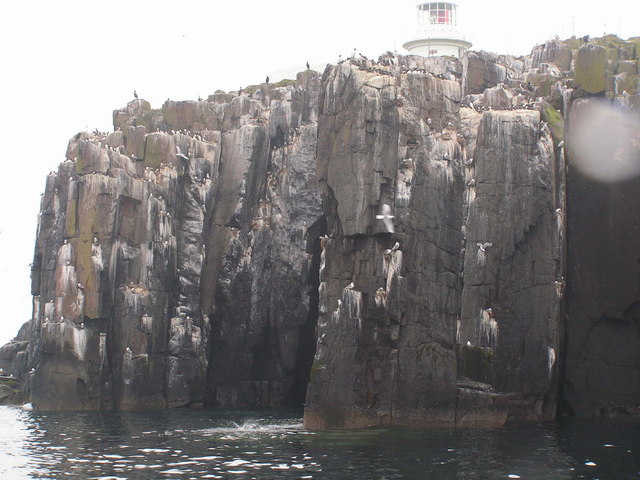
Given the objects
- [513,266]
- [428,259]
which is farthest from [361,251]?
[513,266]

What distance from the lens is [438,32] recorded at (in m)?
104

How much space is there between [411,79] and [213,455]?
86.4 feet

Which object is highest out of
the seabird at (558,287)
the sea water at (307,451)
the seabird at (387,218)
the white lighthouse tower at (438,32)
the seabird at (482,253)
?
the white lighthouse tower at (438,32)

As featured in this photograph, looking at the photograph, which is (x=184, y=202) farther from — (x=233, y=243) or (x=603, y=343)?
(x=603, y=343)

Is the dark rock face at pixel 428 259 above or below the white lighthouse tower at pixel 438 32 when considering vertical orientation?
below

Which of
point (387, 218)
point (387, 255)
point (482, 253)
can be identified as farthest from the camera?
point (482, 253)

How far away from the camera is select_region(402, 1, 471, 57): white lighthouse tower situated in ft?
340

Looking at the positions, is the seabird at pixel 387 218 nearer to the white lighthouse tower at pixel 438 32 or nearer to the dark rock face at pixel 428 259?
the dark rock face at pixel 428 259

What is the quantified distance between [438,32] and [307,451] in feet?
238

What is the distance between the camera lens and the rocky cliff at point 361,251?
51.8m

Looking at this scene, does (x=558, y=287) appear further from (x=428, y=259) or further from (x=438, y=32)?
(x=438, y=32)

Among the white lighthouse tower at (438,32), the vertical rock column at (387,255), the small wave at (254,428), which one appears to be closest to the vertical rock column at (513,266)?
the vertical rock column at (387,255)

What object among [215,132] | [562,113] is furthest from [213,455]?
[215,132]

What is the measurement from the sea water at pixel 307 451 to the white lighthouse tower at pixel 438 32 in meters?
58.7
